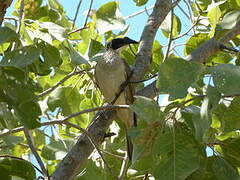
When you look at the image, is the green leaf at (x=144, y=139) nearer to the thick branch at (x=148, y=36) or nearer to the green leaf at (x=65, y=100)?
the thick branch at (x=148, y=36)

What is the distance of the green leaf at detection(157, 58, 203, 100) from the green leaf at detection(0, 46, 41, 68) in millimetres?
563

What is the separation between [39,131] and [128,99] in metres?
0.83

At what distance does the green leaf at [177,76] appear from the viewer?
6.57 feet

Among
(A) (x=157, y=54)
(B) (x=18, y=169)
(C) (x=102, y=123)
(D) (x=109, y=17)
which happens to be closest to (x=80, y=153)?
(C) (x=102, y=123)

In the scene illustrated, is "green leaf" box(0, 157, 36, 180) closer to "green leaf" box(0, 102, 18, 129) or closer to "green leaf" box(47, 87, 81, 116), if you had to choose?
"green leaf" box(0, 102, 18, 129)

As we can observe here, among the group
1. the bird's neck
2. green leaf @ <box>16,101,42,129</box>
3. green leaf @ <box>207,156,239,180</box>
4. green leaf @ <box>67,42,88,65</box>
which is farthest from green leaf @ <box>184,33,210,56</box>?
green leaf @ <box>16,101,42,129</box>

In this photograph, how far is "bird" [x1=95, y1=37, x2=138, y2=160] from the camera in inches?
169

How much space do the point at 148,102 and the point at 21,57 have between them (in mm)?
561

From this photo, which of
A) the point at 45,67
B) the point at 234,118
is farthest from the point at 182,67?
the point at 45,67

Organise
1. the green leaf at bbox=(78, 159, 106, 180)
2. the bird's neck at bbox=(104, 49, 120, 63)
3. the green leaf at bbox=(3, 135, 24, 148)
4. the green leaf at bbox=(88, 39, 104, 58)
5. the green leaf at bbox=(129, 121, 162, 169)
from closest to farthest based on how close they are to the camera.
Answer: the green leaf at bbox=(129, 121, 162, 169) < the green leaf at bbox=(3, 135, 24, 148) < the green leaf at bbox=(78, 159, 106, 180) < the green leaf at bbox=(88, 39, 104, 58) < the bird's neck at bbox=(104, 49, 120, 63)

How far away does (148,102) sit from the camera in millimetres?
2129

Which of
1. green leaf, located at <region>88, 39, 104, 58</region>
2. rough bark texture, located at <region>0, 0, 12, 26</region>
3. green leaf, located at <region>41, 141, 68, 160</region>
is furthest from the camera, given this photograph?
green leaf, located at <region>88, 39, 104, 58</region>

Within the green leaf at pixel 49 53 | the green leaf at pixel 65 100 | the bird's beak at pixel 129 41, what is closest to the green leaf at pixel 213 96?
the green leaf at pixel 49 53

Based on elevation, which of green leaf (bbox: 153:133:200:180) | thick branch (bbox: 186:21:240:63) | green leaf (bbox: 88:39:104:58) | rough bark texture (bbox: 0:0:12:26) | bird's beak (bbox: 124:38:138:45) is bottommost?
green leaf (bbox: 153:133:200:180)
